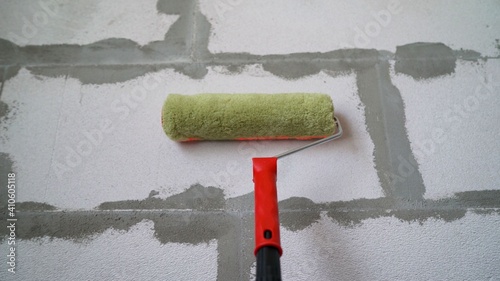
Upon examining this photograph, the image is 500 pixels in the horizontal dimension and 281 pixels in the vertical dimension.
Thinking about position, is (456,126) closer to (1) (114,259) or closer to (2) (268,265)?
(2) (268,265)

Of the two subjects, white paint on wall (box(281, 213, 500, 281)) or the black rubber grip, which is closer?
the black rubber grip

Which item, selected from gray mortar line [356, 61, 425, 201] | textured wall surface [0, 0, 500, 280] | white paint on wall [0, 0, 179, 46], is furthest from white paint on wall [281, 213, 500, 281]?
white paint on wall [0, 0, 179, 46]

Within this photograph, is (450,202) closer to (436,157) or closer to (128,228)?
(436,157)

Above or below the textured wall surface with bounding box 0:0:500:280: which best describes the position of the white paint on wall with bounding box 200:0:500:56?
above

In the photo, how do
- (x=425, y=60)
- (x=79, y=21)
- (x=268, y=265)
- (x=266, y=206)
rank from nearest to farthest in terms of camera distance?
(x=268, y=265) → (x=266, y=206) → (x=425, y=60) → (x=79, y=21)

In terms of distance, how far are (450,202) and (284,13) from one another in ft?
3.47

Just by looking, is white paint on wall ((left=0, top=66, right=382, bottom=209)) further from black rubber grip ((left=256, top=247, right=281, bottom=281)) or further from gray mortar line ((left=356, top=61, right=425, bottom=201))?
black rubber grip ((left=256, top=247, right=281, bottom=281))

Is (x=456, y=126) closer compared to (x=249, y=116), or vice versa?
(x=249, y=116)

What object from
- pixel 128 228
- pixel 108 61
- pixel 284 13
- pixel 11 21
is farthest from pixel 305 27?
pixel 11 21

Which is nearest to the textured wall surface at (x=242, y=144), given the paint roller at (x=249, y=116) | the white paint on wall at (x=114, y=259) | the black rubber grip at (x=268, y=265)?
the white paint on wall at (x=114, y=259)

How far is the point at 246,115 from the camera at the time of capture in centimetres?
117

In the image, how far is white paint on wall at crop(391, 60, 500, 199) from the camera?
1252 millimetres

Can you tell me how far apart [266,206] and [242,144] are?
362 millimetres

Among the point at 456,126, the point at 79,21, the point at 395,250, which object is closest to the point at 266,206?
the point at 395,250
